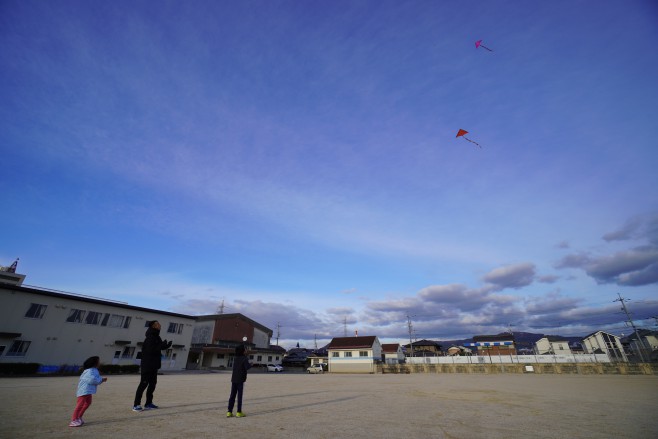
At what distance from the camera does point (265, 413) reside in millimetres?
7938

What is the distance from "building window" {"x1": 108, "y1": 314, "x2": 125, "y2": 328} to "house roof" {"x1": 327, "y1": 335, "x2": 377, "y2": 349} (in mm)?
36142

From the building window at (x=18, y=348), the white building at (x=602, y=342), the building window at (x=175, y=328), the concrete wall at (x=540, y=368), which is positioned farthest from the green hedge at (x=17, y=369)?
the white building at (x=602, y=342)

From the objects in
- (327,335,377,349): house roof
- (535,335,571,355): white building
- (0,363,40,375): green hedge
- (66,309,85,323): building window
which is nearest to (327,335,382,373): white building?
(327,335,377,349): house roof

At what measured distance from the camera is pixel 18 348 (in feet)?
79.5

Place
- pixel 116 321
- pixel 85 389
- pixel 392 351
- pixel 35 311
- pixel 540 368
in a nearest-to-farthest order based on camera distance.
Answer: pixel 85 389, pixel 35 311, pixel 116 321, pixel 540 368, pixel 392 351

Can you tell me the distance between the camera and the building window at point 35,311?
82.9ft

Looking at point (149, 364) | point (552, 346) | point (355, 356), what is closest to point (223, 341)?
point (355, 356)

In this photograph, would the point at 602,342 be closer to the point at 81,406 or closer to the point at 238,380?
the point at 238,380

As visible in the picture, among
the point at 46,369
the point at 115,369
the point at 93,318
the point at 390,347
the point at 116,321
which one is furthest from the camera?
the point at 390,347

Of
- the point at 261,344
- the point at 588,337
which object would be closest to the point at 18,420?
the point at 261,344

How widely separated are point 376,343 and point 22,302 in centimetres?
4956

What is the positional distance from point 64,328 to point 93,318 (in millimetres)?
2563

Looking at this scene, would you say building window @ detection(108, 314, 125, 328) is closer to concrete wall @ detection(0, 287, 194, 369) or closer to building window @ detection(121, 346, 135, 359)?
concrete wall @ detection(0, 287, 194, 369)

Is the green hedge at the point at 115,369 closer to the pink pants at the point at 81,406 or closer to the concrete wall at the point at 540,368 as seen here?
the pink pants at the point at 81,406
